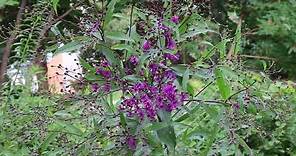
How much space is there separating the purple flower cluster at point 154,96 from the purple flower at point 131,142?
0.20 ft

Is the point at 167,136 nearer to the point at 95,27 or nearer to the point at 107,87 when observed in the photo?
the point at 107,87

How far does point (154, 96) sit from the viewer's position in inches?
59.1

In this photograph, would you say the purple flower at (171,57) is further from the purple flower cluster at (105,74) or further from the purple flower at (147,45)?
the purple flower cluster at (105,74)

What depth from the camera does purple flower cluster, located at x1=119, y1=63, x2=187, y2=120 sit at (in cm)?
150

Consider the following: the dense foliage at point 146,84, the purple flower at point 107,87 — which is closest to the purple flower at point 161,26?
the dense foliage at point 146,84

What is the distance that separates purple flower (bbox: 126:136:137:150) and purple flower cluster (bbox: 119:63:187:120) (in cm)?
6

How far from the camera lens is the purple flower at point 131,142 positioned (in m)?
1.56

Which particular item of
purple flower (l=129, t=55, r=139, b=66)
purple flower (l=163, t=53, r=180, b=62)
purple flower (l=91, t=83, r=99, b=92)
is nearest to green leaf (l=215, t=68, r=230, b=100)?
purple flower (l=163, t=53, r=180, b=62)

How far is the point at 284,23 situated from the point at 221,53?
3662mm

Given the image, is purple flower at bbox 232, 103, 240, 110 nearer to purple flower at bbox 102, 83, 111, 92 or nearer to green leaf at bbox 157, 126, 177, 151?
green leaf at bbox 157, 126, 177, 151

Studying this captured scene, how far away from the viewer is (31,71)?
271cm

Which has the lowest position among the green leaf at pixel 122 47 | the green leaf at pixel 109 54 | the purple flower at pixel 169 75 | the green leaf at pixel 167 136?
the green leaf at pixel 167 136

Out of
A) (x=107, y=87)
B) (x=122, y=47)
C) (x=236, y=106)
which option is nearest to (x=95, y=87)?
(x=107, y=87)

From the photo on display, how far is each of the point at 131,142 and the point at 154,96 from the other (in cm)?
15
